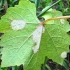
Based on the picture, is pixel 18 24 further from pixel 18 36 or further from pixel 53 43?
pixel 53 43

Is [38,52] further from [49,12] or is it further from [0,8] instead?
[0,8]

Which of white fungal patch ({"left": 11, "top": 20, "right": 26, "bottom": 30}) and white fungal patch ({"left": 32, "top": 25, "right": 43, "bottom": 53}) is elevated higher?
white fungal patch ({"left": 11, "top": 20, "right": 26, "bottom": 30})

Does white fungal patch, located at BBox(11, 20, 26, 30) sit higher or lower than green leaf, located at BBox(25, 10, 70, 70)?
higher

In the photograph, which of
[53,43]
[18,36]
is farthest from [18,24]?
[53,43]

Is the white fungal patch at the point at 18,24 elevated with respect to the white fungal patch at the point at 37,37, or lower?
elevated

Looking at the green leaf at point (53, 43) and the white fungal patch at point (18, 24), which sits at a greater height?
the white fungal patch at point (18, 24)

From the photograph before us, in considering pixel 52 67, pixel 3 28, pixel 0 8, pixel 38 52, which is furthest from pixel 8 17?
pixel 52 67
